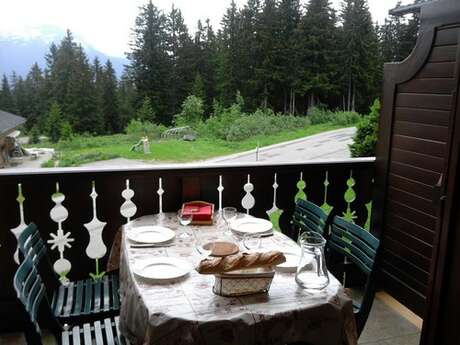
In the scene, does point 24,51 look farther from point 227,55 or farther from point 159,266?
point 159,266

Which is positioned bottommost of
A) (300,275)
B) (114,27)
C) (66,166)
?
(300,275)

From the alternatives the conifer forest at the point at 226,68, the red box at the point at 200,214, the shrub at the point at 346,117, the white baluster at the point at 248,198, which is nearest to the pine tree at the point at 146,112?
the conifer forest at the point at 226,68

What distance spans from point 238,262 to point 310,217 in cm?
100

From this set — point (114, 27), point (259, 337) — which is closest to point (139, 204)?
point (114, 27)

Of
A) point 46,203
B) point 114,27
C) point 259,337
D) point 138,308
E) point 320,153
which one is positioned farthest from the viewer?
point 320,153

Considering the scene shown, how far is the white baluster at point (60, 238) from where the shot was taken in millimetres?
2512

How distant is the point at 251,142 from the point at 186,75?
685 millimetres

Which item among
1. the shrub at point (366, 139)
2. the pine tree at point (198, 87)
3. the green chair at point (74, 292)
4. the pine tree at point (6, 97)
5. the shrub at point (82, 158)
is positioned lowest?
the green chair at point (74, 292)

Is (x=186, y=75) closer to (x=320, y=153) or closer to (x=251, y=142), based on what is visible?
(x=251, y=142)

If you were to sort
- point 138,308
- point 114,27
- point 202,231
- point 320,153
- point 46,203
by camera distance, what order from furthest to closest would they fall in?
point 320,153
point 114,27
point 46,203
point 202,231
point 138,308

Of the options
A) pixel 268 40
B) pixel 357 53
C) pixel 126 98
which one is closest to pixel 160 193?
pixel 126 98

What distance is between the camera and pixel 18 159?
2.60 m

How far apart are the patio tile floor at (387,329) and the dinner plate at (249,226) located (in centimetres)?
99

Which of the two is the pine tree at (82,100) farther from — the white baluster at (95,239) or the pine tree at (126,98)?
the white baluster at (95,239)
